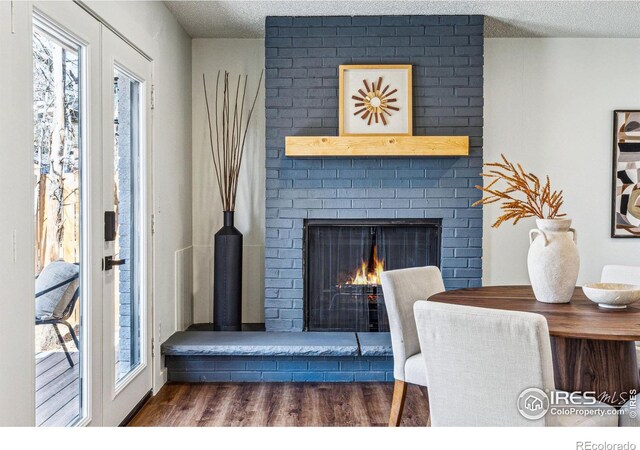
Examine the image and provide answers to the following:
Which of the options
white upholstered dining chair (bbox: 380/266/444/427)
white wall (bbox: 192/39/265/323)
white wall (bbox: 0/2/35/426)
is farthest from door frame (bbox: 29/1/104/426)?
white wall (bbox: 192/39/265/323)

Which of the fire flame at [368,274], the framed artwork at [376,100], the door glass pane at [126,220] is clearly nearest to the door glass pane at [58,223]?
the door glass pane at [126,220]

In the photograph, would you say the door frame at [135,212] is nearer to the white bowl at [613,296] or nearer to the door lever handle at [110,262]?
the door lever handle at [110,262]

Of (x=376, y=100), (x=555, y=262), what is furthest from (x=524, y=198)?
(x=555, y=262)

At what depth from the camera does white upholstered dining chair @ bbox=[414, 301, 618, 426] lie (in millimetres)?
1553

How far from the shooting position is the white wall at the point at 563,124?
427cm

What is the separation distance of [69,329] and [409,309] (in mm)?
1436

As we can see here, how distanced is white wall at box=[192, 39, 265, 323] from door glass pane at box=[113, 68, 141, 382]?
1268mm

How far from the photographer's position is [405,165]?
3875mm

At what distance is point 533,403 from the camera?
1.59 m

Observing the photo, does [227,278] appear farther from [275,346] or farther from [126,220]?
[126,220]

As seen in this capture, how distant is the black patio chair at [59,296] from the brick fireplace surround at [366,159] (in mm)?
1544

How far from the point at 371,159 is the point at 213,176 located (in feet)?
4.14

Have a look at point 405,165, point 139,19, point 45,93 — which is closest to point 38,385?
point 45,93

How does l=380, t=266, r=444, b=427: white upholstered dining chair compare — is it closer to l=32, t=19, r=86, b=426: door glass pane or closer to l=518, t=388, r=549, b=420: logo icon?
l=518, t=388, r=549, b=420: logo icon
